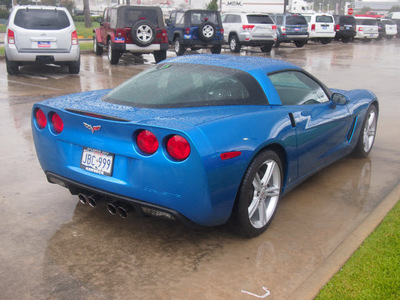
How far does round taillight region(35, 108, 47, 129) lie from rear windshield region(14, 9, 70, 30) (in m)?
8.95

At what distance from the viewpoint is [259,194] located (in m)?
3.83

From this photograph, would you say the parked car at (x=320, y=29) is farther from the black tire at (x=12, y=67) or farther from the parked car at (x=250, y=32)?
the black tire at (x=12, y=67)

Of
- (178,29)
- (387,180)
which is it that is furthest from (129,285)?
(178,29)

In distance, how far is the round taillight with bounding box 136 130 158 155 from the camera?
3.33 metres

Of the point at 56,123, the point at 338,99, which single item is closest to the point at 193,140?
the point at 56,123

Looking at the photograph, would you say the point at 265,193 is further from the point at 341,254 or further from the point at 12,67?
the point at 12,67

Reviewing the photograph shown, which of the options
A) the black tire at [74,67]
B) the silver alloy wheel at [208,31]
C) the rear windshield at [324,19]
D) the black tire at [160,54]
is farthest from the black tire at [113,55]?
the rear windshield at [324,19]

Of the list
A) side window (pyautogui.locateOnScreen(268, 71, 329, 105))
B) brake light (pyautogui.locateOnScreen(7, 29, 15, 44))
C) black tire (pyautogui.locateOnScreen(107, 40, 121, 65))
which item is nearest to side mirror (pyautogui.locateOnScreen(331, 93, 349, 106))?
side window (pyautogui.locateOnScreen(268, 71, 329, 105))

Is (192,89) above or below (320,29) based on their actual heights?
A: below

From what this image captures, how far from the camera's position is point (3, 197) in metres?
4.61

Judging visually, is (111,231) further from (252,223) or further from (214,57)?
(214,57)

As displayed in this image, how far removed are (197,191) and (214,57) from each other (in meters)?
1.91

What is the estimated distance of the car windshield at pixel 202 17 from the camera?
20.2 meters

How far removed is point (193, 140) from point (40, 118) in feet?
5.03
